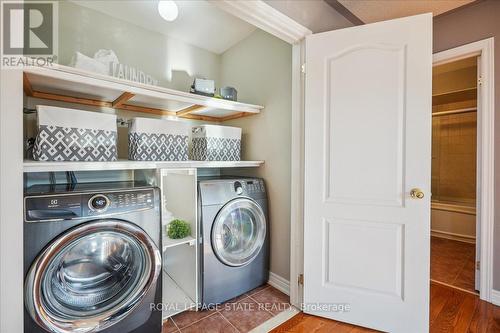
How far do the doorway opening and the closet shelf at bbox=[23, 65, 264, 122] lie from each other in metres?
3.01

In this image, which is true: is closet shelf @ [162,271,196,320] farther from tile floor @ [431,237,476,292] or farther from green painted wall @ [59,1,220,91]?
tile floor @ [431,237,476,292]

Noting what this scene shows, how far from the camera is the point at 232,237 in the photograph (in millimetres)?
1930

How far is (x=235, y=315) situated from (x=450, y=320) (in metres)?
1.50

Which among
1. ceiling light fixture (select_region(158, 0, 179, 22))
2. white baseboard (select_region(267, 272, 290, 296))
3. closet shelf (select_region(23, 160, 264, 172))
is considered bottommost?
white baseboard (select_region(267, 272, 290, 296))

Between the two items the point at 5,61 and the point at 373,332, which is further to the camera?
the point at 373,332

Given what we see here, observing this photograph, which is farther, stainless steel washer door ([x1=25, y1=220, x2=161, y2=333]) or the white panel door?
the white panel door

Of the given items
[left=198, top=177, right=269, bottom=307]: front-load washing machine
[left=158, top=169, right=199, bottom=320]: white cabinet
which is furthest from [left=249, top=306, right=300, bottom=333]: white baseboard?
[left=158, top=169, right=199, bottom=320]: white cabinet

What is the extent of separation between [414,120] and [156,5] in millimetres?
2078

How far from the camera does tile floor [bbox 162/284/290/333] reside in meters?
1.54

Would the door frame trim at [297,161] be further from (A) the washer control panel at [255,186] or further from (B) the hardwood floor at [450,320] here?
(A) the washer control panel at [255,186]

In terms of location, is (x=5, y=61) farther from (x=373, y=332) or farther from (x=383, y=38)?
(x=373, y=332)

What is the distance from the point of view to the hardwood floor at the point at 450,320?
1514mm

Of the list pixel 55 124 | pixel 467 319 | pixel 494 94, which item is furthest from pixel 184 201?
pixel 494 94

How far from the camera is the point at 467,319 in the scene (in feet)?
5.23
